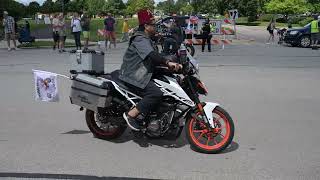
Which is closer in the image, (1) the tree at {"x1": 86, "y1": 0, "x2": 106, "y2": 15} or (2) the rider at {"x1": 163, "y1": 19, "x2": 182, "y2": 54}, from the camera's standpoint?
(2) the rider at {"x1": 163, "y1": 19, "x2": 182, "y2": 54}

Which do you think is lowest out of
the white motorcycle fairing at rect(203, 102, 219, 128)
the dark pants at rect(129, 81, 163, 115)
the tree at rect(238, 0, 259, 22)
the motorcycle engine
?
the motorcycle engine

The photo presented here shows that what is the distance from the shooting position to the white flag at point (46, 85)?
6.51m

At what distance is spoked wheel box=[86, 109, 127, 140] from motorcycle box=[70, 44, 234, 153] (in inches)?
6.4

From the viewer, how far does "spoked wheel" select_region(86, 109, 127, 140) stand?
6.51 m

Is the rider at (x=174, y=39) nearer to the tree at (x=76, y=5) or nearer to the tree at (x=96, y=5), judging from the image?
the tree at (x=76, y=5)

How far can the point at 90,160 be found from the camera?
5.73m

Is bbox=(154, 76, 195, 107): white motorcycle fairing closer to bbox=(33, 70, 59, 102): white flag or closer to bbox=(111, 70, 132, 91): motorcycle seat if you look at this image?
bbox=(111, 70, 132, 91): motorcycle seat

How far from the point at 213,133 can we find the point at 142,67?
117 centimetres

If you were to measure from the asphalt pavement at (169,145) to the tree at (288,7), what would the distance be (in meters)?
65.3

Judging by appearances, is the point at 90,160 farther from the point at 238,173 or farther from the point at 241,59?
the point at 241,59

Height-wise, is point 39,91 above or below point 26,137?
above

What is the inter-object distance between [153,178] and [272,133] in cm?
252

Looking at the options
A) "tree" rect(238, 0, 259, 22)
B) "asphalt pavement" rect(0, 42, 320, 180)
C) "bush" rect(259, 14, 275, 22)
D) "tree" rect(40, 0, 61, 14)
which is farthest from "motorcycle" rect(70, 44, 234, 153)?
"tree" rect(40, 0, 61, 14)

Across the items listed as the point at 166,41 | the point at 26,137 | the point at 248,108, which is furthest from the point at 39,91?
the point at 166,41
